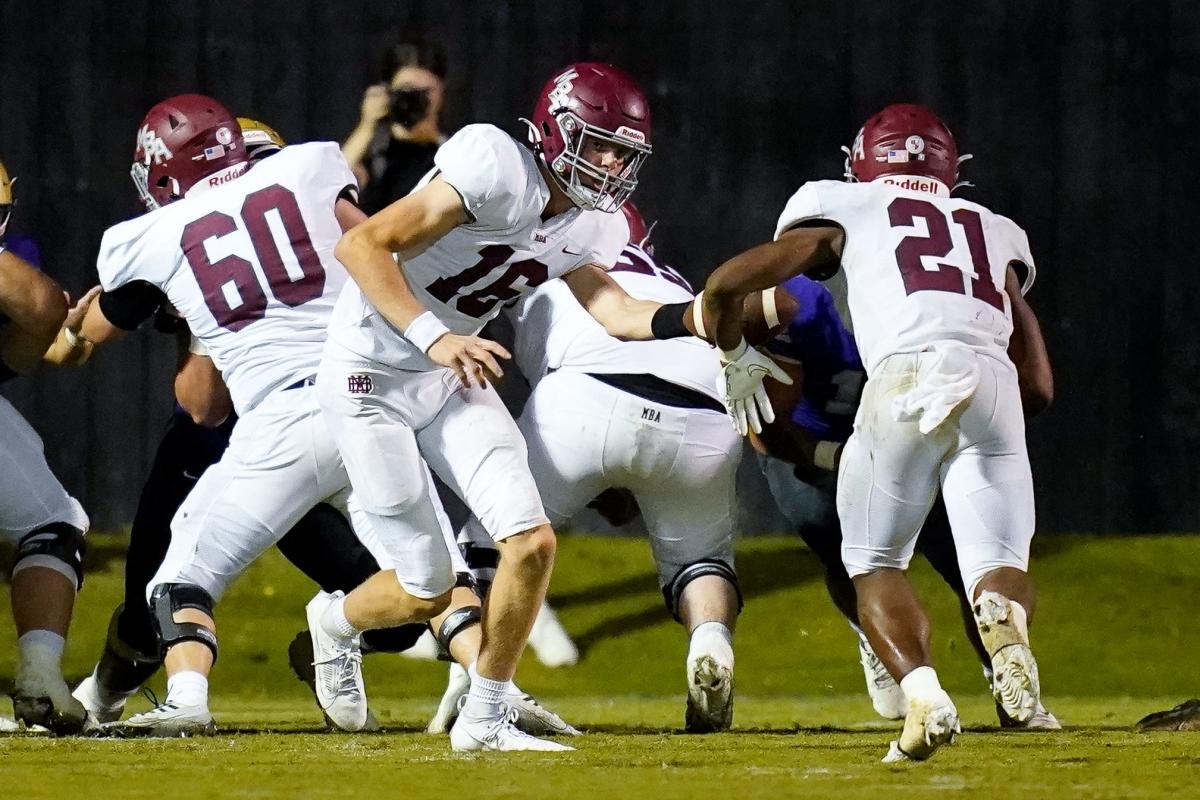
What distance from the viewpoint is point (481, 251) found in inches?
163

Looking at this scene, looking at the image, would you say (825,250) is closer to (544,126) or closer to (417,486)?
(544,126)

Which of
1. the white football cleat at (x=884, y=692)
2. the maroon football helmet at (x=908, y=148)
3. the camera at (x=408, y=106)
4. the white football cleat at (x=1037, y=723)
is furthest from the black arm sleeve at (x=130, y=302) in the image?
the white football cleat at (x=1037, y=723)

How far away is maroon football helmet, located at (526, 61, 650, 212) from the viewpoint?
412cm

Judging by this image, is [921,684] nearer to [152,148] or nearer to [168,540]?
[168,540]

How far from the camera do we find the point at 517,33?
7168 millimetres

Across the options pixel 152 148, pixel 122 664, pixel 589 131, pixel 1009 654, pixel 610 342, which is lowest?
pixel 122 664

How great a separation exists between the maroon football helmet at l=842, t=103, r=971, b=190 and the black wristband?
0.56 metres

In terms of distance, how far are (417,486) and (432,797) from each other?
1.11 meters

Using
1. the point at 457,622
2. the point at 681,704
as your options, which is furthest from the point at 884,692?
the point at 457,622

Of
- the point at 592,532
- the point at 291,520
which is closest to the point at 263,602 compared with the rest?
the point at 592,532

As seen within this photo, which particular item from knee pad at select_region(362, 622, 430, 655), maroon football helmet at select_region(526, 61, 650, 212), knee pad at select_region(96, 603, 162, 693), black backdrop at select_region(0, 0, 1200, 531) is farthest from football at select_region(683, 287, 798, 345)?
black backdrop at select_region(0, 0, 1200, 531)

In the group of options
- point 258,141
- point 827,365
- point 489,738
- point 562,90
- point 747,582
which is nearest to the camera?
point 489,738

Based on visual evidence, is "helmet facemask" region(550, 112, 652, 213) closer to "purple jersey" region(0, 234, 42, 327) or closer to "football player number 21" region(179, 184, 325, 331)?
"football player number 21" region(179, 184, 325, 331)

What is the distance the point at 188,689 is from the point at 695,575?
121 cm
